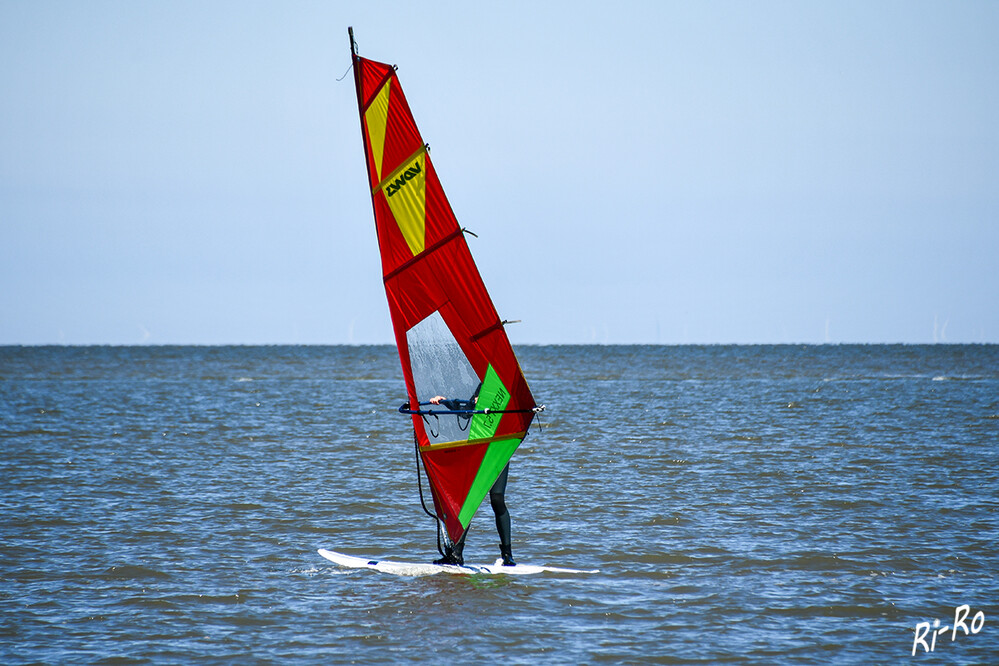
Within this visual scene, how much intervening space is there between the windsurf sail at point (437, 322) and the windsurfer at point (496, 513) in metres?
0.04

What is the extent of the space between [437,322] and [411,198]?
1561mm

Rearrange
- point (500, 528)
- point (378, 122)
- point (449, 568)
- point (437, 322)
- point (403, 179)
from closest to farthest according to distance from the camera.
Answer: point (378, 122) → point (403, 179) → point (437, 322) → point (500, 528) → point (449, 568)

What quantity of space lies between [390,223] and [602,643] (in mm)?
5360

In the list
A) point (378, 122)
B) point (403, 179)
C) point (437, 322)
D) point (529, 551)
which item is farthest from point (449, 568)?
point (378, 122)

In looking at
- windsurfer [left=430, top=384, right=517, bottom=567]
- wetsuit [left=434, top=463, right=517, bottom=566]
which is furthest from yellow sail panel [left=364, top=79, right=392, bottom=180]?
wetsuit [left=434, top=463, right=517, bottom=566]

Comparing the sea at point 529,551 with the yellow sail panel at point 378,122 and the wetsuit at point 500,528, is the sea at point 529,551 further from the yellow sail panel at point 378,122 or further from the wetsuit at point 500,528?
the yellow sail panel at point 378,122

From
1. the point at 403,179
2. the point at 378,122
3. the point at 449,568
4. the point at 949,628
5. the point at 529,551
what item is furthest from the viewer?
the point at 529,551

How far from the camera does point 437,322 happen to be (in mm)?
12438

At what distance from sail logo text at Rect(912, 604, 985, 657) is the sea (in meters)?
0.03

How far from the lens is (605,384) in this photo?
231 feet

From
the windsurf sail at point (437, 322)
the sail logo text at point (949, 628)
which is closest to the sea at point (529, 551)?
the sail logo text at point (949, 628)

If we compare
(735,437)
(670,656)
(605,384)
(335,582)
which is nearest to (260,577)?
(335,582)

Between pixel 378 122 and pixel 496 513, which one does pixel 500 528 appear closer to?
pixel 496 513

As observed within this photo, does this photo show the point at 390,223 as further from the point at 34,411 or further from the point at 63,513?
the point at 34,411
